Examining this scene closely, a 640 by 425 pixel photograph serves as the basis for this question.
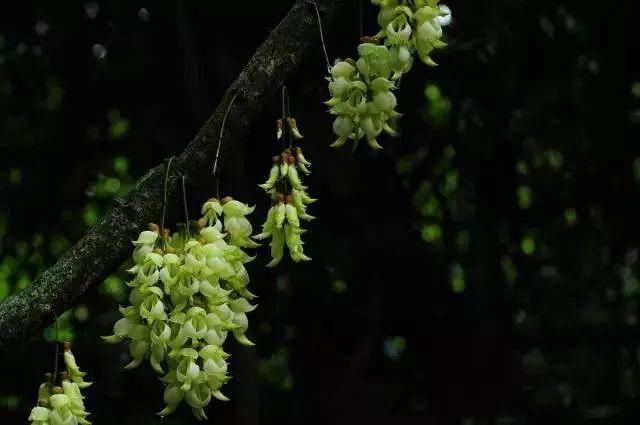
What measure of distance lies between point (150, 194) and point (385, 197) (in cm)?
180

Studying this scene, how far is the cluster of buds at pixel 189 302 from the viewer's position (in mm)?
1474

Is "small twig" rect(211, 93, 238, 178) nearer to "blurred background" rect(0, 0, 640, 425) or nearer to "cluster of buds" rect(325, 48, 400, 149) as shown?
"cluster of buds" rect(325, 48, 400, 149)

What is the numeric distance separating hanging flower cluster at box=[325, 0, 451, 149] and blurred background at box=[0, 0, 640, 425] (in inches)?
69.8

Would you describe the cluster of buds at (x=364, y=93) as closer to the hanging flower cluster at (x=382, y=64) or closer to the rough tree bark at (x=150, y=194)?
the hanging flower cluster at (x=382, y=64)

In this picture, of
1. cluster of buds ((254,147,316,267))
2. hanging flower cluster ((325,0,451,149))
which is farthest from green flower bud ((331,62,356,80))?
cluster of buds ((254,147,316,267))

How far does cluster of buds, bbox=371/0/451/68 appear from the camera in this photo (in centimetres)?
148

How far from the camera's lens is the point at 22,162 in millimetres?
3553

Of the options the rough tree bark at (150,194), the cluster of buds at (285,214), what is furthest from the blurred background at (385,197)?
the cluster of buds at (285,214)

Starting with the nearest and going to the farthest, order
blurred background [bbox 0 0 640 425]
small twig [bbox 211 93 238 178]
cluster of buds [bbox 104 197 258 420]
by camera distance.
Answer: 1. cluster of buds [bbox 104 197 258 420]
2. small twig [bbox 211 93 238 178]
3. blurred background [bbox 0 0 640 425]

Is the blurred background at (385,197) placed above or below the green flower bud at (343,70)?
above

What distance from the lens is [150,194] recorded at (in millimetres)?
1672

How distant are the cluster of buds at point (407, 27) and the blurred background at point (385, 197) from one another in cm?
181

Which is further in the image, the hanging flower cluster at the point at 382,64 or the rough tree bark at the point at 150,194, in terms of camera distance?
the rough tree bark at the point at 150,194

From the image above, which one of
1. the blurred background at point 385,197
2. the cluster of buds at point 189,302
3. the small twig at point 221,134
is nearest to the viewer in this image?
the cluster of buds at point 189,302
